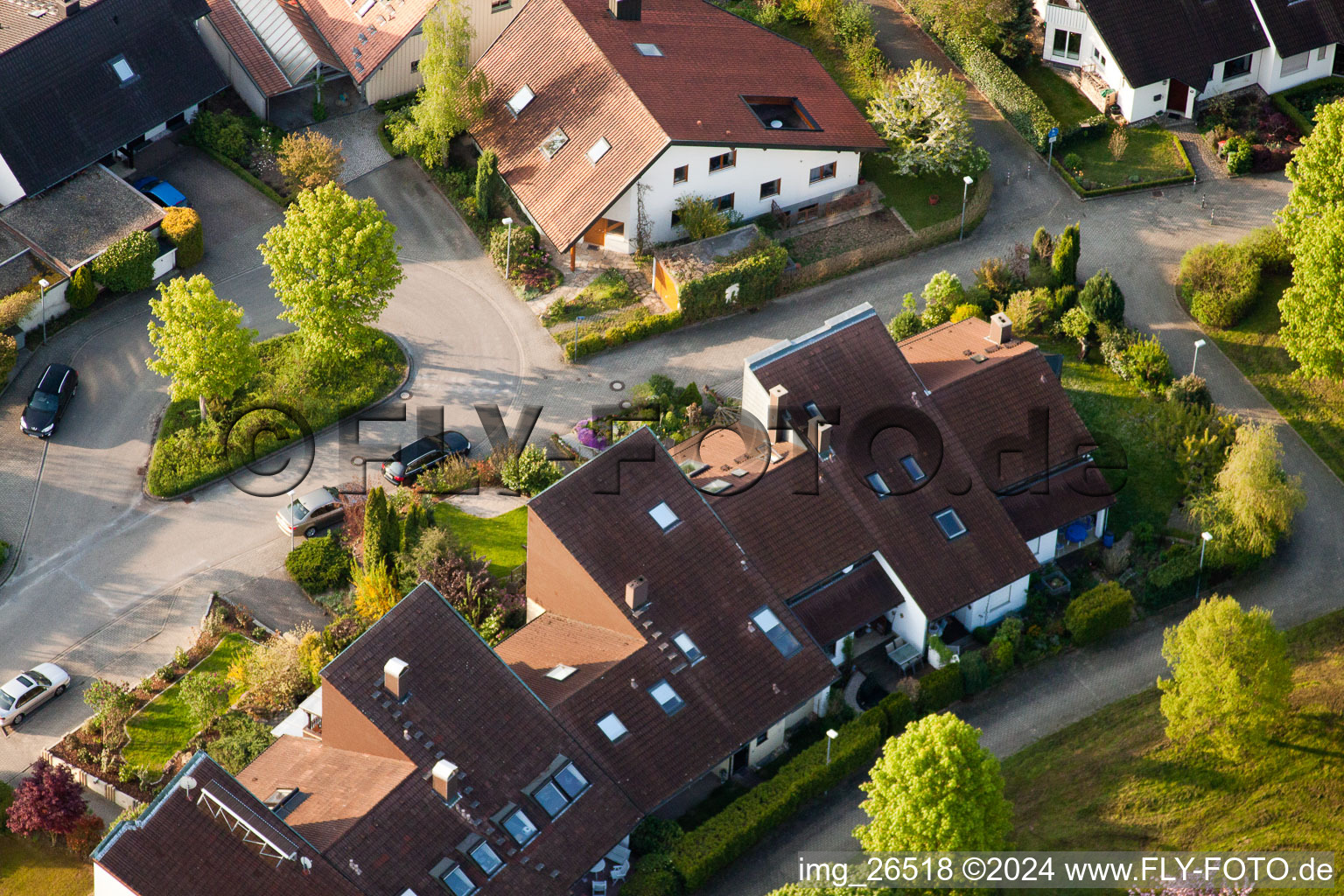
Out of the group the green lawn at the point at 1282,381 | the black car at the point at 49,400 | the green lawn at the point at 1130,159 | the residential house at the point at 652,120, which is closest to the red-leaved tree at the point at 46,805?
the black car at the point at 49,400

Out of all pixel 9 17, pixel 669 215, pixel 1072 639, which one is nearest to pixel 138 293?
pixel 9 17

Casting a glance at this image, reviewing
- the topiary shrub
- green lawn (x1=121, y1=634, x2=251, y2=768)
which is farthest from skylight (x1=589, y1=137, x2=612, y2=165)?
green lawn (x1=121, y1=634, x2=251, y2=768)

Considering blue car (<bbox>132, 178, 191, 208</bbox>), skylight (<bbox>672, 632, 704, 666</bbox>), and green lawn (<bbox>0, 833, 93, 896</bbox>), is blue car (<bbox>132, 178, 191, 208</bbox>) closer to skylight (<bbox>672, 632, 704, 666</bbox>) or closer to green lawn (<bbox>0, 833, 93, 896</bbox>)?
green lawn (<bbox>0, 833, 93, 896</bbox>)

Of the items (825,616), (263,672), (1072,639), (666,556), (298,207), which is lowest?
(1072,639)

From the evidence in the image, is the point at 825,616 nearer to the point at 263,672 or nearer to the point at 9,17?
the point at 263,672

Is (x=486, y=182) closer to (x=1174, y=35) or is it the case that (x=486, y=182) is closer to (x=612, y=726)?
(x=612, y=726)

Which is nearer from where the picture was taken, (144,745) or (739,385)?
(144,745)

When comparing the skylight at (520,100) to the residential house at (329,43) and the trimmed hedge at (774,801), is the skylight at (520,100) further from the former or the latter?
the trimmed hedge at (774,801)
